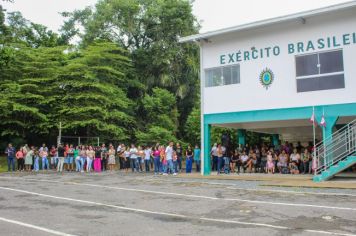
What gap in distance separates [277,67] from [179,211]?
11565 mm

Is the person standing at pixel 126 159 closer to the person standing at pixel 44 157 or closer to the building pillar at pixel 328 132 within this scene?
the person standing at pixel 44 157

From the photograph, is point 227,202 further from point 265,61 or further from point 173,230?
point 265,61

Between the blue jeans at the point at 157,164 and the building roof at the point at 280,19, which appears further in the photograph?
the blue jeans at the point at 157,164

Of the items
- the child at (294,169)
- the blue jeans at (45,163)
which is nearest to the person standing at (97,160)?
the blue jeans at (45,163)

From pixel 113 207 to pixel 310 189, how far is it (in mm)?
6748

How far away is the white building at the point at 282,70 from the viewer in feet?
56.1

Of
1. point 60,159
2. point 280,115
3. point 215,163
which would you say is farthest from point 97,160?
point 280,115

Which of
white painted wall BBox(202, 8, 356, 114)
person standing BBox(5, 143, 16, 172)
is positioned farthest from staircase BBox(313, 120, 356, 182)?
person standing BBox(5, 143, 16, 172)

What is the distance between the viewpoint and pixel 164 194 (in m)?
12.2

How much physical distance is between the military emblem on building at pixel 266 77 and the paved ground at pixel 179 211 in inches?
275

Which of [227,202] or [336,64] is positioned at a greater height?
[336,64]

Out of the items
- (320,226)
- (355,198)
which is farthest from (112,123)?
(320,226)

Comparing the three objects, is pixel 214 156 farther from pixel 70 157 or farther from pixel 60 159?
pixel 60 159

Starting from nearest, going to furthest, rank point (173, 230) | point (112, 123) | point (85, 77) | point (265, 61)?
point (173, 230)
point (265, 61)
point (85, 77)
point (112, 123)
